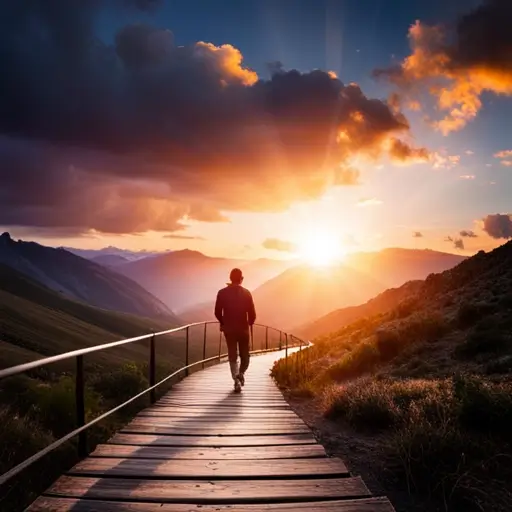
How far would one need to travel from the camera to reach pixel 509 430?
6.52m

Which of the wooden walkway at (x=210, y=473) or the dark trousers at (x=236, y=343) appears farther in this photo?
the dark trousers at (x=236, y=343)

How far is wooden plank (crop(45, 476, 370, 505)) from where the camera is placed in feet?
13.6

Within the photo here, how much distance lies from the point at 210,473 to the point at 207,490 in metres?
0.50

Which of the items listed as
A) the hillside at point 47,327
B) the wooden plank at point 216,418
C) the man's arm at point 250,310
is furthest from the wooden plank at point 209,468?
the hillside at point 47,327

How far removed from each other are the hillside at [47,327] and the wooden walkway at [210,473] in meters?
62.9

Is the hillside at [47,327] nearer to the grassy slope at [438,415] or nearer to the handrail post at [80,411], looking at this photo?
the grassy slope at [438,415]

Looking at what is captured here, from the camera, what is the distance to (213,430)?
6797 mm

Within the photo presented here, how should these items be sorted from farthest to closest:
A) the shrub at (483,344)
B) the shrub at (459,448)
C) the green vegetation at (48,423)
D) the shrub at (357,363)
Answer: the shrub at (357,363)
the shrub at (483,344)
the green vegetation at (48,423)
the shrub at (459,448)

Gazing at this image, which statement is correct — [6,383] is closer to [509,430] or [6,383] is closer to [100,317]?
[509,430]

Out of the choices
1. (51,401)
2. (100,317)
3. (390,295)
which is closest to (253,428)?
(51,401)

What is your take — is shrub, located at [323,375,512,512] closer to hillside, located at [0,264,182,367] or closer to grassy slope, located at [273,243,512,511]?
grassy slope, located at [273,243,512,511]

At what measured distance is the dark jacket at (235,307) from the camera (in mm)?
10422

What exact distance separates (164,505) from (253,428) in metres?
3.03

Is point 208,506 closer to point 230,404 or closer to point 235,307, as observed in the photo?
point 230,404
